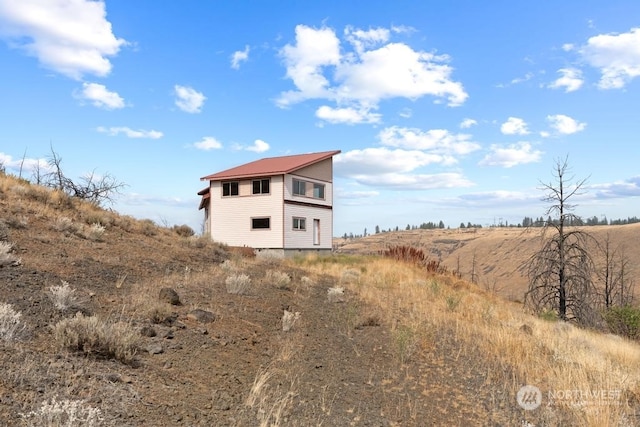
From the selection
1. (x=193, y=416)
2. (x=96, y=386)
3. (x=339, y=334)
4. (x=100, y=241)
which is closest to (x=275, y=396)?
(x=193, y=416)

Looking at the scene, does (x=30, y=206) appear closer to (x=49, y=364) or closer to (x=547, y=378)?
(x=49, y=364)

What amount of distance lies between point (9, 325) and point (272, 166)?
2477 centimetres

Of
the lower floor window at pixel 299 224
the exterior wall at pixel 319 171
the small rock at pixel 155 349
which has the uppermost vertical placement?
the exterior wall at pixel 319 171

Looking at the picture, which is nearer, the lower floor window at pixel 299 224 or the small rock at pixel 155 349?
the small rock at pixel 155 349

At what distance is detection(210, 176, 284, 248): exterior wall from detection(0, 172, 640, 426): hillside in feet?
52.1

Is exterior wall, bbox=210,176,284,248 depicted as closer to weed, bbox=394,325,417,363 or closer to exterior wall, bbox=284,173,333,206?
exterior wall, bbox=284,173,333,206

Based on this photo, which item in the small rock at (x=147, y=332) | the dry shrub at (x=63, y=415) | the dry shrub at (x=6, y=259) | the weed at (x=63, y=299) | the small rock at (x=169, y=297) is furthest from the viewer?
the dry shrub at (x=6, y=259)

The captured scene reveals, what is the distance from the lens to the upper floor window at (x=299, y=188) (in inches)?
1106

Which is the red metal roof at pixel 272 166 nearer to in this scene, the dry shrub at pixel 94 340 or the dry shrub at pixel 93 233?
the dry shrub at pixel 93 233

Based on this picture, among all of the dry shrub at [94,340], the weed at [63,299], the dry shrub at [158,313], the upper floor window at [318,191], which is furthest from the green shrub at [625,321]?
the upper floor window at [318,191]

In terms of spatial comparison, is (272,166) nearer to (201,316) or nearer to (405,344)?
(201,316)

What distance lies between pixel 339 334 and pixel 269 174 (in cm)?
2024

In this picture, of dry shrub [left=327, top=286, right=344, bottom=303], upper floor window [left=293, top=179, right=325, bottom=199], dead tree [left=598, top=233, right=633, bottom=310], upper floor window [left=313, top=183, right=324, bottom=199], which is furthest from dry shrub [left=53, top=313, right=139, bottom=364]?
upper floor window [left=313, top=183, right=324, bottom=199]

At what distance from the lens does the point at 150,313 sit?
20.9ft
